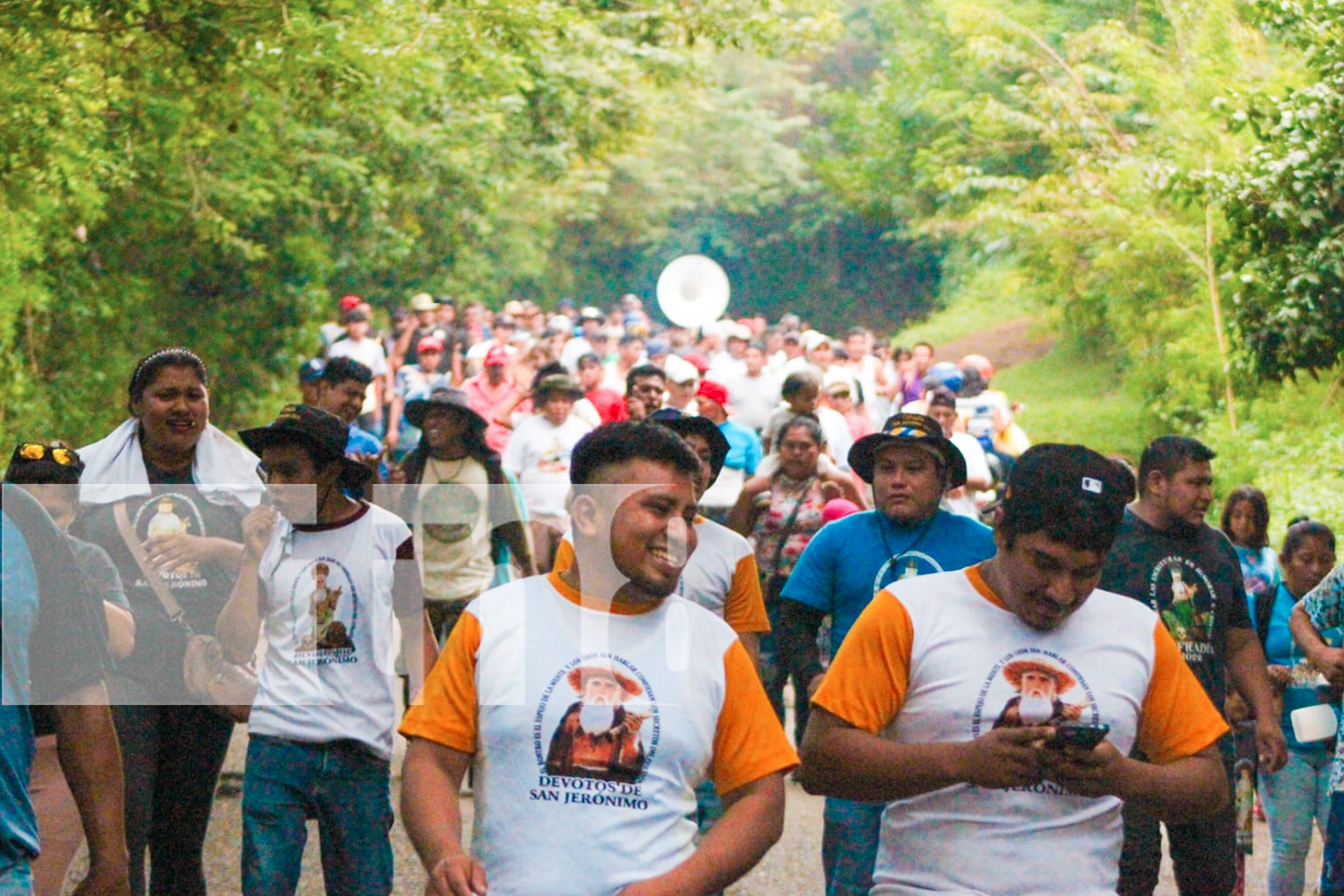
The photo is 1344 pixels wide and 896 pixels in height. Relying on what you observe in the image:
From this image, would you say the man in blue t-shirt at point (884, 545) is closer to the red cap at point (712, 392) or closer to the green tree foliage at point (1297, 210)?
the green tree foliage at point (1297, 210)

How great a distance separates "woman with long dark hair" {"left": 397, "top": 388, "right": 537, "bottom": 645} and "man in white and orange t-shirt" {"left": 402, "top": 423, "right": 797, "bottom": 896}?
185 inches

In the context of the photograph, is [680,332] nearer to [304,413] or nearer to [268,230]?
[268,230]

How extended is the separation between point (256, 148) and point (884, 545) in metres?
10.9

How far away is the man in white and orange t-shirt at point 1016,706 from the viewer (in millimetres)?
3510

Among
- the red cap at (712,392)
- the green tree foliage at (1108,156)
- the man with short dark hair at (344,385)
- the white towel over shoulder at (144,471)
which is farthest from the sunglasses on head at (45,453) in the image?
the green tree foliage at (1108,156)

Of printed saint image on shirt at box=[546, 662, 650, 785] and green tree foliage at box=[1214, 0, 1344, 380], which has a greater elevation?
green tree foliage at box=[1214, 0, 1344, 380]

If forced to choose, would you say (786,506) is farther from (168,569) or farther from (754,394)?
(754,394)

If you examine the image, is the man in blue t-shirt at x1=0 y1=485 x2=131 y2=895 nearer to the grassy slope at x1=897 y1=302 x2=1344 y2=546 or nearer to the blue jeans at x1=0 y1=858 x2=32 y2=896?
the blue jeans at x1=0 y1=858 x2=32 y2=896

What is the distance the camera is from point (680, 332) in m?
28.9

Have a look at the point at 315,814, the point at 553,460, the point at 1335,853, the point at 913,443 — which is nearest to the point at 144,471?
the point at 315,814

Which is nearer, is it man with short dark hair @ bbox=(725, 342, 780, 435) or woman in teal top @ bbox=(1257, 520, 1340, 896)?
woman in teal top @ bbox=(1257, 520, 1340, 896)

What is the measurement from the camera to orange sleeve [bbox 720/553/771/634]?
6195 millimetres

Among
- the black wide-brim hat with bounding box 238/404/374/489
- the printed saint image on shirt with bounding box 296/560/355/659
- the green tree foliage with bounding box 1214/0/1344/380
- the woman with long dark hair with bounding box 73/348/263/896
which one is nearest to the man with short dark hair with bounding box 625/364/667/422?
the green tree foliage with bounding box 1214/0/1344/380

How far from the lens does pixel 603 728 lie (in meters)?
3.54
